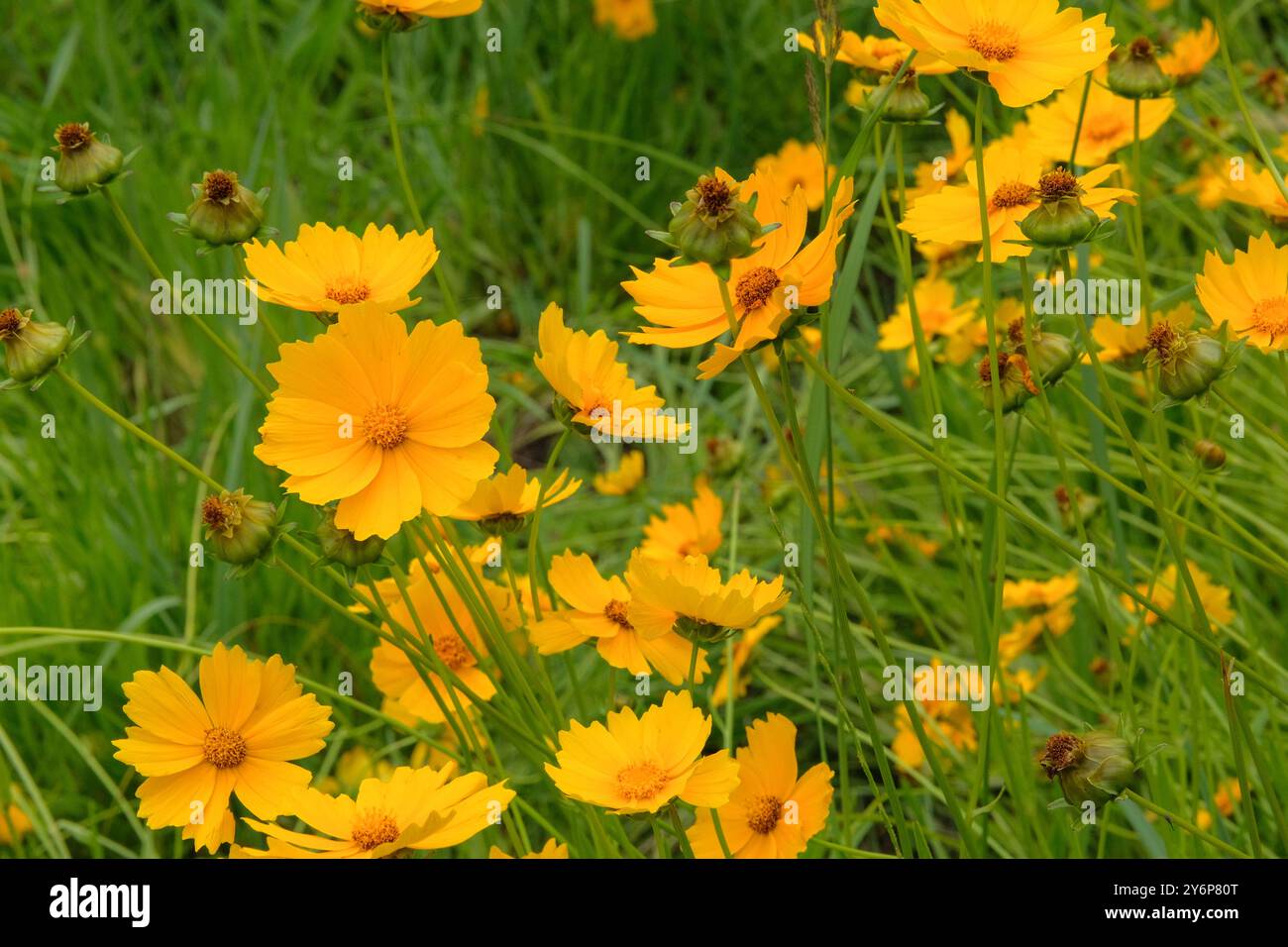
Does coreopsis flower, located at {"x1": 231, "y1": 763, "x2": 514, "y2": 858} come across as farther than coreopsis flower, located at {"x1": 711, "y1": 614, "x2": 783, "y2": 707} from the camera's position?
No

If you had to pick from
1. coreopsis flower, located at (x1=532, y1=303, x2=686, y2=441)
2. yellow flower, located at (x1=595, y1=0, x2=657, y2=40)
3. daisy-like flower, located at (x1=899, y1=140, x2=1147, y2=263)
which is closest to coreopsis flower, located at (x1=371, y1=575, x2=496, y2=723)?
coreopsis flower, located at (x1=532, y1=303, x2=686, y2=441)

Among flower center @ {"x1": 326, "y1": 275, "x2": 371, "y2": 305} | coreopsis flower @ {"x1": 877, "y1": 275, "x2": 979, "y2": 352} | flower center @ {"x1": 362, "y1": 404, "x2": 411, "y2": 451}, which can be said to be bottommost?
flower center @ {"x1": 362, "y1": 404, "x2": 411, "y2": 451}

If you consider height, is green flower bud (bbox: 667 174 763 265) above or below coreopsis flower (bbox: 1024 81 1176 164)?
below

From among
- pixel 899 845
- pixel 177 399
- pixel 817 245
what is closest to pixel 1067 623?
pixel 899 845

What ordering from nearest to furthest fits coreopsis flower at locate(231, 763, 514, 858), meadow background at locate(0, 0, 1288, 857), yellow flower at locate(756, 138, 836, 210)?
coreopsis flower at locate(231, 763, 514, 858) → meadow background at locate(0, 0, 1288, 857) → yellow flower at locate(756, 138, 836, 210)

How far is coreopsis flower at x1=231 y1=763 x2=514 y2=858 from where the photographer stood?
694 mm

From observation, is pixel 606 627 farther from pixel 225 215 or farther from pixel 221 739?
pixel 225 215

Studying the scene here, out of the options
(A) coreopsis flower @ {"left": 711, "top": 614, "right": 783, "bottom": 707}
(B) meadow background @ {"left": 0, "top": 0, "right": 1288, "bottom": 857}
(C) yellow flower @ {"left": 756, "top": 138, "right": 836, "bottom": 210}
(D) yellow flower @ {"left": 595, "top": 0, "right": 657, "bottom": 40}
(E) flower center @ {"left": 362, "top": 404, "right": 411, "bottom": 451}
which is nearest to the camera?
(E) flower center @ {"left": 362, "top": 404, "right": 411, "bottom": 451}

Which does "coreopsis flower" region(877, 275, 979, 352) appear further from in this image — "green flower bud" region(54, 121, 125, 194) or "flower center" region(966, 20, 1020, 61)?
"green flower bud" region(54, 121, 125, 194)

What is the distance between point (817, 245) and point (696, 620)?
0.22 meters

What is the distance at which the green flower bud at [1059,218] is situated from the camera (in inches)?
33.2

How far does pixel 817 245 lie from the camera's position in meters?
0.75

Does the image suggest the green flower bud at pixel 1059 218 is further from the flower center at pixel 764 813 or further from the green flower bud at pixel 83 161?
the green flower bud at pixel 83 161

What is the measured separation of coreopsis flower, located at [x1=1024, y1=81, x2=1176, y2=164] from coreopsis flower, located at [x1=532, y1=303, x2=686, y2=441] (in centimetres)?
53
